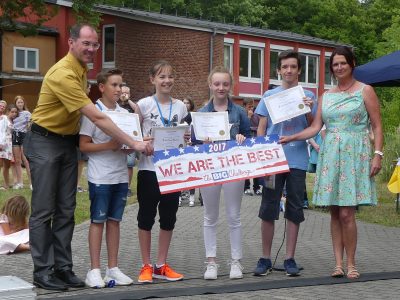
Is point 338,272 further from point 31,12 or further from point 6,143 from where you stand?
point 31,12

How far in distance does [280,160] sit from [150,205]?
134 centimetres

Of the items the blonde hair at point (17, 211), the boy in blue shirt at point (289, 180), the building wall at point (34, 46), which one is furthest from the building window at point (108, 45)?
the boy in blue shirt at point (289, 180)

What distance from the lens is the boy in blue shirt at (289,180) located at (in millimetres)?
8156

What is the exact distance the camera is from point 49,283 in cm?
725

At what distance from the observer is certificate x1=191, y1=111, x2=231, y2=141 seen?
7879 mm

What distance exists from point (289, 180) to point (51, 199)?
2.38 m

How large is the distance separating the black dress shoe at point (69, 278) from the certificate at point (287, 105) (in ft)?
7.99


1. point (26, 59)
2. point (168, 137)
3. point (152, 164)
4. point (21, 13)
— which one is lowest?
point (152, 164)

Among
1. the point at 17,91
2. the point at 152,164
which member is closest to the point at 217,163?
the point at 152,164

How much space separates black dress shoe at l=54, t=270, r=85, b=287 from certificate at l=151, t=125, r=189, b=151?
139 cm

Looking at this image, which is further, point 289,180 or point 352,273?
point 289,180

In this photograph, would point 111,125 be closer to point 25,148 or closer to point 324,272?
point 25,148

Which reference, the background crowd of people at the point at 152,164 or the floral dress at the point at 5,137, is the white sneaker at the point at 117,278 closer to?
the background crowd of people at the point at 152,164

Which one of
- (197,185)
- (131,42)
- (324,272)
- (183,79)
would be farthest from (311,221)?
(131,42)
